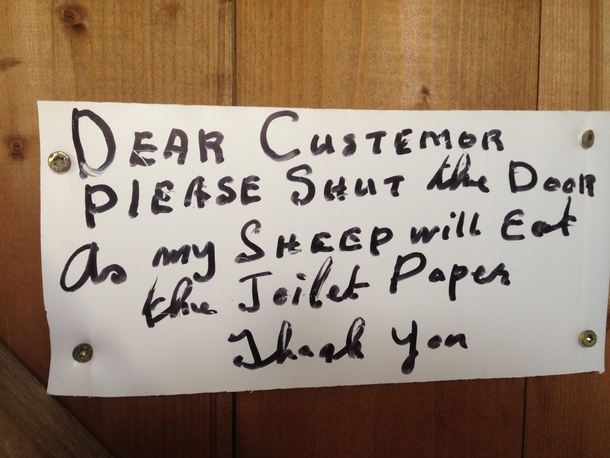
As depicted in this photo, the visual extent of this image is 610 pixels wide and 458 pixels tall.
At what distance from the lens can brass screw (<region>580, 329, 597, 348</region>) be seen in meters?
0.37

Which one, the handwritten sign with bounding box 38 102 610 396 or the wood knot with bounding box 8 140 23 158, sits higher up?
the wood knot with bounding box 8 140 23 158

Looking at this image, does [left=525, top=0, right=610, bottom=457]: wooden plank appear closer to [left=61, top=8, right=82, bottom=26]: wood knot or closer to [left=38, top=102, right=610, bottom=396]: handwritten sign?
[left=38, top=102, right=610, bottom=396]: handwritten sign

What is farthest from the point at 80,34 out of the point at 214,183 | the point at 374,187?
the point at 374,187

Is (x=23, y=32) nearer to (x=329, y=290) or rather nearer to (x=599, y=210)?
(x=329, y=290)

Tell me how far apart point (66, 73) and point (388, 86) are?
0.28 meters

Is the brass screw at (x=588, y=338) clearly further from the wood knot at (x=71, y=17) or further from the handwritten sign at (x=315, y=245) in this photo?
the wood knot at (x=71, y=17)

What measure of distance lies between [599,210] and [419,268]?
0.63ft

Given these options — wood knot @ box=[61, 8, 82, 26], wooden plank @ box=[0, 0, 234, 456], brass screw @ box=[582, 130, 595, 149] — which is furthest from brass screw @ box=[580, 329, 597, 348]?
wood knot @ box=[61, 8, 82, 26]

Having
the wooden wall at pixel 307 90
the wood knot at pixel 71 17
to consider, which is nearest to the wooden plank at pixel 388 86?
the wooden wall at pixel 307 90

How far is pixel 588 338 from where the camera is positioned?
1.23ft

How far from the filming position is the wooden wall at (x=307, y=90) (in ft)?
1.02

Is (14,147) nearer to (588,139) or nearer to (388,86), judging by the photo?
(388,86)

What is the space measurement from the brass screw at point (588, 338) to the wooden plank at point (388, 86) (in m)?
0.07

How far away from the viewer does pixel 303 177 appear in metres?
0.33
